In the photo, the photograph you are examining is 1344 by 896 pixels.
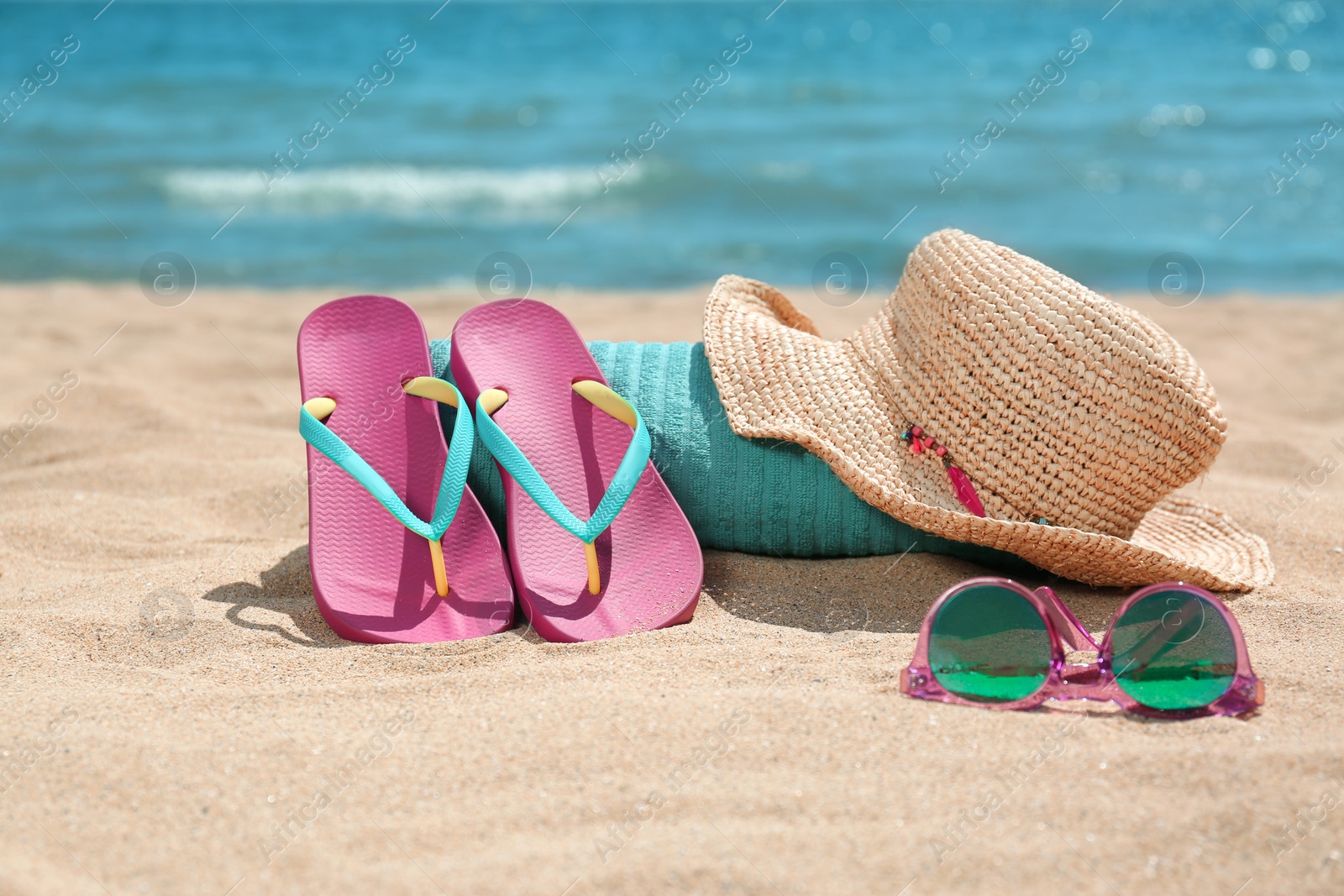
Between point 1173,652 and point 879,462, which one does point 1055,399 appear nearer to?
point 879,462

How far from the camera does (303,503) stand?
9.78 ft

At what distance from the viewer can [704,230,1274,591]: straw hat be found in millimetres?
2043

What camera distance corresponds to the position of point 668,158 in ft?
27.7

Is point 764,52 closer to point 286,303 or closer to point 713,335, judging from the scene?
point 286,303

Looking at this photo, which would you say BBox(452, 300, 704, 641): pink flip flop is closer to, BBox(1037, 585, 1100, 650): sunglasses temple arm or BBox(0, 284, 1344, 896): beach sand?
BBox(0, 284, 1344, 896): beach sand

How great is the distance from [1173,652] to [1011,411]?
1.89ft

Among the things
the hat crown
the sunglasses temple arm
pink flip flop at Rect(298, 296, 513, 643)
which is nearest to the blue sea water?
pink flip flop at Rect(298, 296, 513, 643)

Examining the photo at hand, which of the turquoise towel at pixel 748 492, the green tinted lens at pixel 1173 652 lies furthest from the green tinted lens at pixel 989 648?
the turquoise towel at pixel 748 492

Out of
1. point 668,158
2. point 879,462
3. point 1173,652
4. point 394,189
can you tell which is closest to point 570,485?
point 879,462

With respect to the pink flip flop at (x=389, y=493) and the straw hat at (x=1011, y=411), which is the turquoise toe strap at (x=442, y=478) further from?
the straw hat at (x=1011, y=411)

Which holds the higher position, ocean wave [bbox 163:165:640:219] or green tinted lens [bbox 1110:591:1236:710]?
A: ocean wave [bbox 163:165:640:219]

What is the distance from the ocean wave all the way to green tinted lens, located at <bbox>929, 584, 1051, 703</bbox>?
636 centimetres

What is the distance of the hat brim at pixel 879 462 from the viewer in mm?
2109

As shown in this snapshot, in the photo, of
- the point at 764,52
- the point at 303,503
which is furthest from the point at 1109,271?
the point at 764,52
